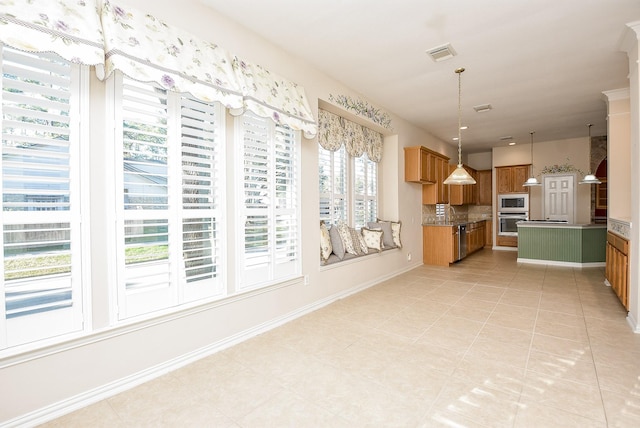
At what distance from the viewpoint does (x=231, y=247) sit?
280 cm

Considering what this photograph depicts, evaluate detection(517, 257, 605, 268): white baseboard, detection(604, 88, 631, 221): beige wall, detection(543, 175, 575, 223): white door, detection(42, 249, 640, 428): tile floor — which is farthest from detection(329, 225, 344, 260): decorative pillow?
detection(543, 175, 575, 223): white door

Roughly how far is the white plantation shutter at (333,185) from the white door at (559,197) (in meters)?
6.22

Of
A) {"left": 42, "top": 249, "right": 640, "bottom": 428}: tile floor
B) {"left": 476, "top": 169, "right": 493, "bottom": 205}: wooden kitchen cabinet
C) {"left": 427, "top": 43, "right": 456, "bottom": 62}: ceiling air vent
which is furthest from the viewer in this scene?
{"left": 476, "top": 169, "right": 493, "bottom": 205}: wooden kitchen cabinet

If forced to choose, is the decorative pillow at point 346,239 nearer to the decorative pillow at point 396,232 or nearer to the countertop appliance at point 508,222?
the decorative pillow at point 396,232

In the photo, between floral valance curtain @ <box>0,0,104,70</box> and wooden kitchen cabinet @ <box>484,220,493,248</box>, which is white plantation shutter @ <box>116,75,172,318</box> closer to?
floral valance curtain @ <box>0,0,104,70</box>

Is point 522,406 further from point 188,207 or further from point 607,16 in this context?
point 607,16

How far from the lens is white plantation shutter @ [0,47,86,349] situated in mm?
1700

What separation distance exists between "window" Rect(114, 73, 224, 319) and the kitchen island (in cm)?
676

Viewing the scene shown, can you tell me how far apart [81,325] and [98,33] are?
1.79m

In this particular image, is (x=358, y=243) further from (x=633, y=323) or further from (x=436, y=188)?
(x=633, y=323)

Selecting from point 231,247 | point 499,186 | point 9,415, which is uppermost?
point 499,186


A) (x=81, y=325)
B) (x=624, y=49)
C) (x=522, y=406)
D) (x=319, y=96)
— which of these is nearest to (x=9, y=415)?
(x=81, y=325)

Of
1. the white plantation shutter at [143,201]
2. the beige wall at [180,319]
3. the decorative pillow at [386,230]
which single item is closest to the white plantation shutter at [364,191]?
the decorative pillow at [386,230]

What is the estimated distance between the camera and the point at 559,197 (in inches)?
307
